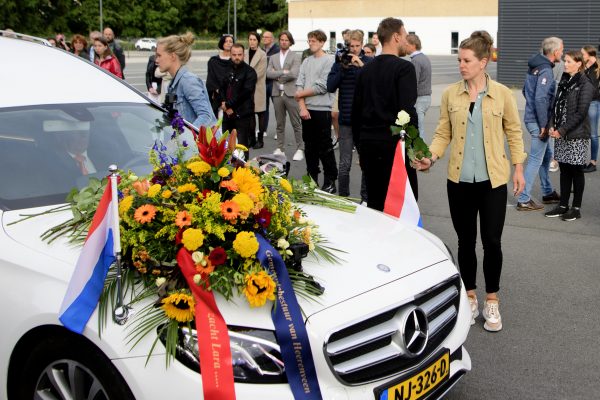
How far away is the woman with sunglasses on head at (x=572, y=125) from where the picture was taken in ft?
27.9

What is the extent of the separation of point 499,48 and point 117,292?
21.9 m

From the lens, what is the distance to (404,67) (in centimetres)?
645

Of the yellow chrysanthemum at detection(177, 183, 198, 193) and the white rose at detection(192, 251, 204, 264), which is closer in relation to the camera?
the white rose at detection(192, 251, 204, 264)

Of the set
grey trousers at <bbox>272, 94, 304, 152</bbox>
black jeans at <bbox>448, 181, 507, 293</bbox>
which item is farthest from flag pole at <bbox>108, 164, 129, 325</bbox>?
grey trousers at <bbox>272, 94, 304, 152</bbox>

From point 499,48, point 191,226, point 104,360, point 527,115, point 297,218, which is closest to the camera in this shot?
point 104,360

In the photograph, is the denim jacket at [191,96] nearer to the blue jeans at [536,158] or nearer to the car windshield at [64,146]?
the car windshield at [64,146]

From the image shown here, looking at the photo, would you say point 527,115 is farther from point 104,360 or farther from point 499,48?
point 499,48

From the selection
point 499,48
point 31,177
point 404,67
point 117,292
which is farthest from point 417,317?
point 499,48

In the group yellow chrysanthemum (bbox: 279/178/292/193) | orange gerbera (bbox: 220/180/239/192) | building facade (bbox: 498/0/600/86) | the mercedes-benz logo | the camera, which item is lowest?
the mercedes-benz logo

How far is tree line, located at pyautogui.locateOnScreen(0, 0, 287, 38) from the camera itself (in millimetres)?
73500

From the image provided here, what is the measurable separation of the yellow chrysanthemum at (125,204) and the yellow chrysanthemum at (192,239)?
0.39 m

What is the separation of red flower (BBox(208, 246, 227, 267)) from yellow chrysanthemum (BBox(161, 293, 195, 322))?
199 millimetres

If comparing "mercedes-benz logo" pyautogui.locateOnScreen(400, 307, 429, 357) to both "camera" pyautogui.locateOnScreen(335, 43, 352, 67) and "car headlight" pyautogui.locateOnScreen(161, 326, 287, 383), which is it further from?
"camera" pyautogui.locateOnScreen(335, 43, 352, 67)

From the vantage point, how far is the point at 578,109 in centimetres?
856
